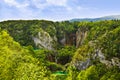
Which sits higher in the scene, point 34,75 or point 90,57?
point 34,75

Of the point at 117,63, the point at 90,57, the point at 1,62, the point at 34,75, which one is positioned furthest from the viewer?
the point at 90,57

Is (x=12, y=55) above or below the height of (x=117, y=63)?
above

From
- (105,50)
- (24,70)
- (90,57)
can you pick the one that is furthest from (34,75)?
(90,57)

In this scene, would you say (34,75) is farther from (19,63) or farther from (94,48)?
(94,48)

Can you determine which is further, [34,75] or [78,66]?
[78,66]

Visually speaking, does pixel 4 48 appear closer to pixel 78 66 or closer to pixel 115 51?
pixel 115 51

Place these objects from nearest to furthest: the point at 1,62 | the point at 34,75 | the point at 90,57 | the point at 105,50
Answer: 1. the point at 34,75
2. the point at 1,62
3. the point at 105,50
4. the point at 90,57

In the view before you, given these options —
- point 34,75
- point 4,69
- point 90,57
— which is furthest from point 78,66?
point 34,75

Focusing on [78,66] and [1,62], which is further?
[78,66]

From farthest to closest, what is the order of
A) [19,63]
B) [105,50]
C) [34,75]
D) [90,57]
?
[90,57] < [105,50] < [19,63] < [34,75]
